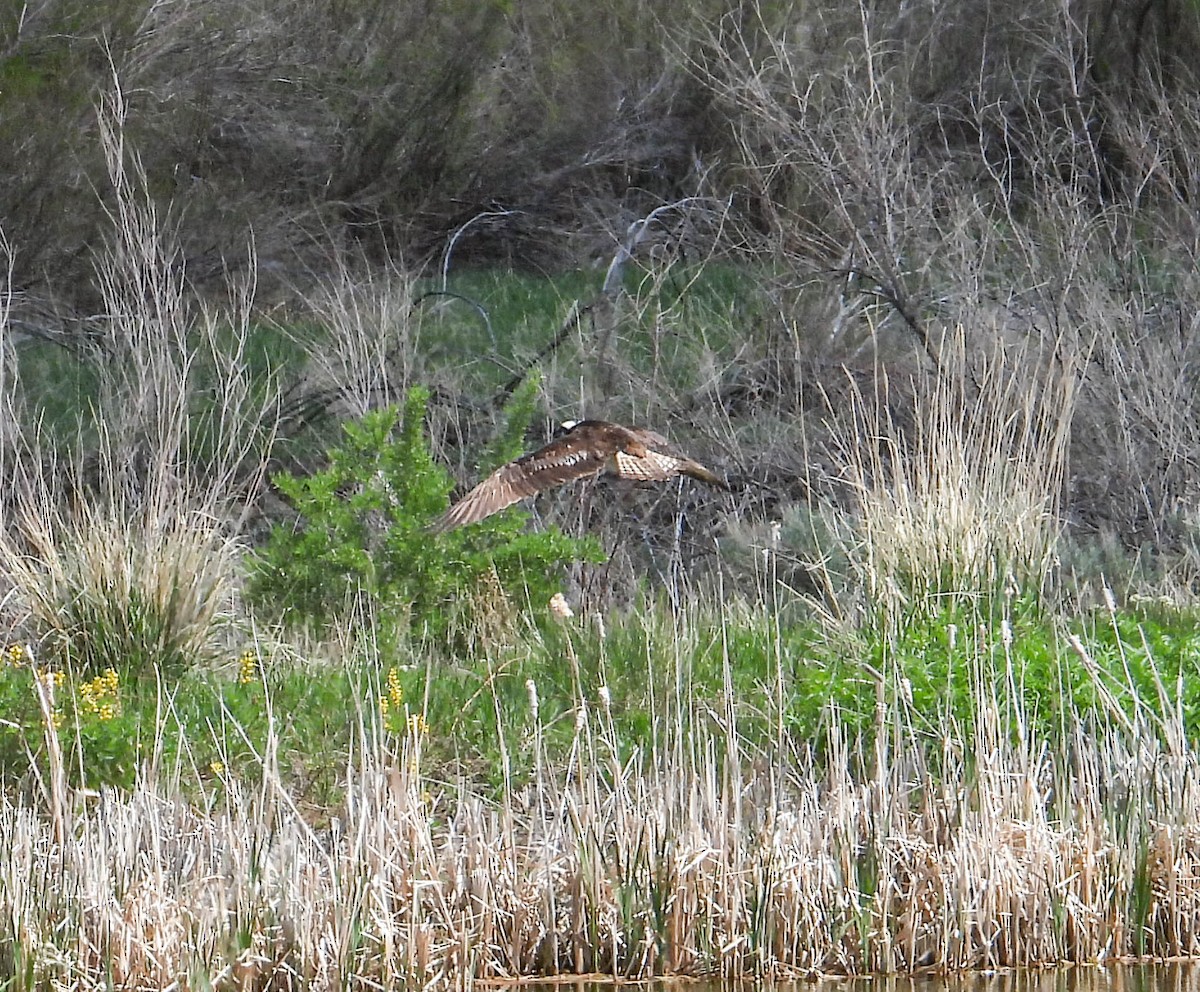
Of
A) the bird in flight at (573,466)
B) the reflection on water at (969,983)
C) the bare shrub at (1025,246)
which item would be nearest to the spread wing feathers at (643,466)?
the bird in flight at (573,466)

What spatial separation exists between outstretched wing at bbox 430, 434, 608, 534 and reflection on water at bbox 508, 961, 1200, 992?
8.62 ft

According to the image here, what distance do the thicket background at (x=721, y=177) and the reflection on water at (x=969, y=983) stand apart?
479cm

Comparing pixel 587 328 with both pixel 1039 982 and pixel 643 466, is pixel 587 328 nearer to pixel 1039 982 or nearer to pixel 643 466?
pixel 643 466

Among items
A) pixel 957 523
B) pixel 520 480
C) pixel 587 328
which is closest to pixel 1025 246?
pixel 587 328

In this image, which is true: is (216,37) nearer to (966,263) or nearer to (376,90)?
(376,90)

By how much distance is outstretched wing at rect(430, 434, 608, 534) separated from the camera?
685 centimetres

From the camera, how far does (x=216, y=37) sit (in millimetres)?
13984

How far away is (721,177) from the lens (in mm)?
14164

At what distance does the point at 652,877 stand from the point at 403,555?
3638 mm

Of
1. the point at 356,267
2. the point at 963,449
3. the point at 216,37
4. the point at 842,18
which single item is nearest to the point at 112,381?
the point at 356,267

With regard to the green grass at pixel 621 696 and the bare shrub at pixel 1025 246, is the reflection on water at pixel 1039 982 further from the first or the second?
the bare shrub at pixel 1025 246

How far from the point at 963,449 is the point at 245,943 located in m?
4.03

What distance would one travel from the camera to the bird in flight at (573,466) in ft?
22.5

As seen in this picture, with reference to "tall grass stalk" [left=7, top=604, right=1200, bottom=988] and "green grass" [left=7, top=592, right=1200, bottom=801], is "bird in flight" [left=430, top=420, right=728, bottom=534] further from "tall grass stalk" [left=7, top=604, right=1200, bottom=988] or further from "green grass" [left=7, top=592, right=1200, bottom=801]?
"tall grass stalk" [left=7, top=604, right=1200, bottom=988]
